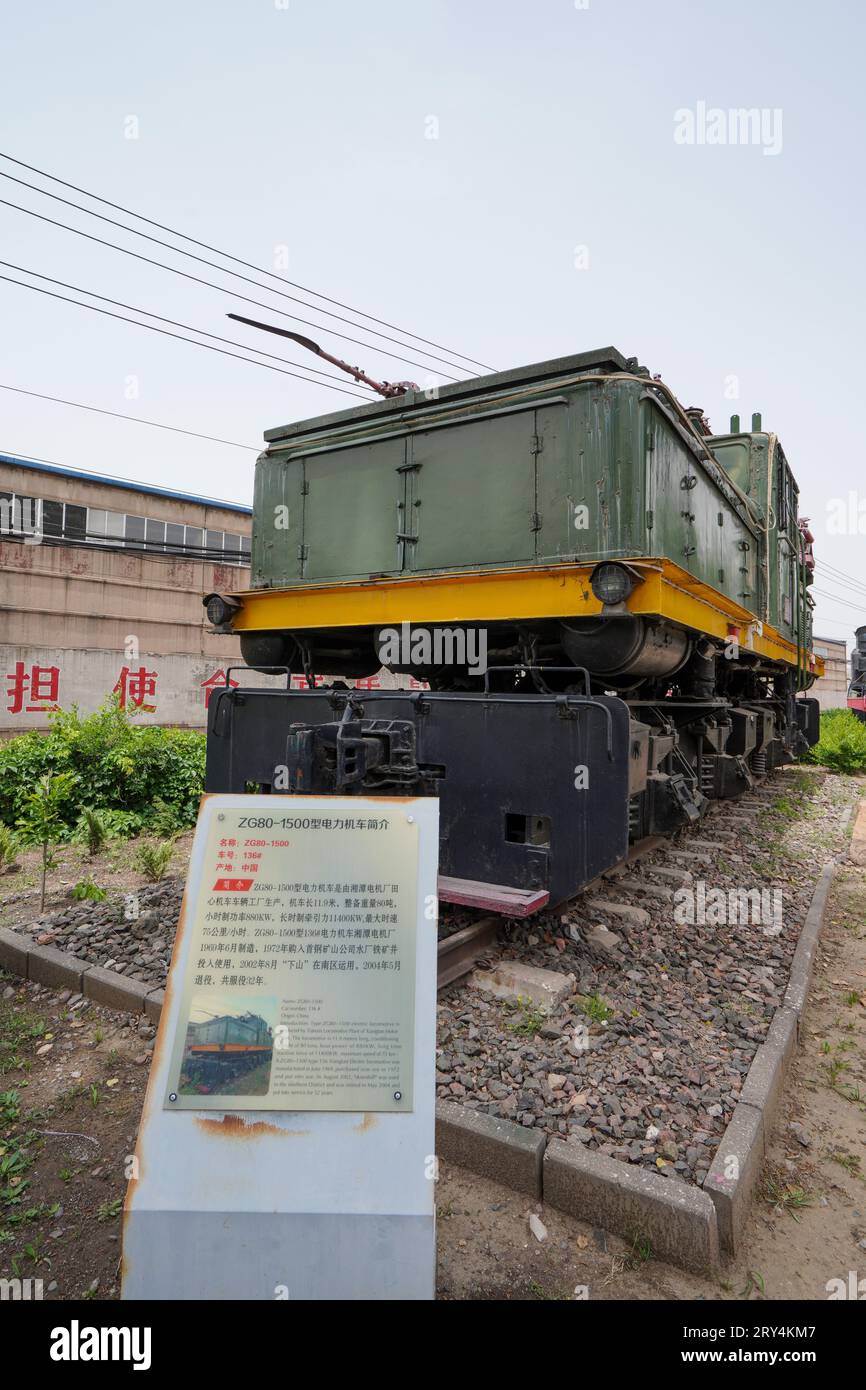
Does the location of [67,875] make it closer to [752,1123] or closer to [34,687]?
[752,1123]

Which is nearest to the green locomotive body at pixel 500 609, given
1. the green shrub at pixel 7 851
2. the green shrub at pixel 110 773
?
the green shrub at pixel 7 851

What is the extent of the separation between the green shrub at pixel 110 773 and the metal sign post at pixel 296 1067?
5.49m

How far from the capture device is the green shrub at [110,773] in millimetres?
7090

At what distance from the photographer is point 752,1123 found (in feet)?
8.27

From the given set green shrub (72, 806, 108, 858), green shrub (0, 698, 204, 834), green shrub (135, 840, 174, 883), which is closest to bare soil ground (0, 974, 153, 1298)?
green shrub (135, 840, 174, 883)

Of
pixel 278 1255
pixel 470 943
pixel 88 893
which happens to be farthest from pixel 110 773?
pixel 278 1255

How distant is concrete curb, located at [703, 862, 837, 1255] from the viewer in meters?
2.17

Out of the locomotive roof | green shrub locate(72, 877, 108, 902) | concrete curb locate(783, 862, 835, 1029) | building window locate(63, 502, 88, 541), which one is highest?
building window locate(63, 502, 88, 541)

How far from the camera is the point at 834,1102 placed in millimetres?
2975

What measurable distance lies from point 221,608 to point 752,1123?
4.21m

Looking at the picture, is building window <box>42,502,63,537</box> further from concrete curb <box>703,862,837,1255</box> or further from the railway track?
concrete curb <box>703,862,837,1255</box>

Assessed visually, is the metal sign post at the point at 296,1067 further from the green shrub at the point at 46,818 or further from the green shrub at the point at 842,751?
the green shrub at the point at 842,751
